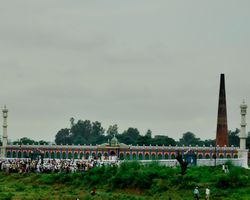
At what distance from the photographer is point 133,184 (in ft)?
176

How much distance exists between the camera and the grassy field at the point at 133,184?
49.8 m

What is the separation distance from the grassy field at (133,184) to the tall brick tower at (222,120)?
42878 millimetres

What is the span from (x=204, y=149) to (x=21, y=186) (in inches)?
2004

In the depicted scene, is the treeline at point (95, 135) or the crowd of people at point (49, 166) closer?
the crowd of people at point (49, 166)

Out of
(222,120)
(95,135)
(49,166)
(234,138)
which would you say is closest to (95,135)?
(95,135)

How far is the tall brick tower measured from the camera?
344 feet

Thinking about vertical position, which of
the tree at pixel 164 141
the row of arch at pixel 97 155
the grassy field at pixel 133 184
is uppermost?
the tree at pixel 164 141

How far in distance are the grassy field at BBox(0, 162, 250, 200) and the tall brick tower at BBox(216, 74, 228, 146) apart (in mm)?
42878

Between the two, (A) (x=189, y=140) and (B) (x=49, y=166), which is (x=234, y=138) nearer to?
(A) (x=189, y=140)

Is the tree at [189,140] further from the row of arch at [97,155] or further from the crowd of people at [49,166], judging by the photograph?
the crowd of people at [49,166]

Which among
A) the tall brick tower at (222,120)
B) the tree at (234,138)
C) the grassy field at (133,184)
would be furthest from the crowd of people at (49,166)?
the tree at (234,138)

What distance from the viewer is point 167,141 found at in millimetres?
140375

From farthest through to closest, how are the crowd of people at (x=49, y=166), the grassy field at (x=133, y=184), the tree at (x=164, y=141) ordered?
the tree at (x=164, y=141), the crowd of people at (x=49, y=166), the grassy field at (x=133, y=184)

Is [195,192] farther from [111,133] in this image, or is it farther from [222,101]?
[111,133]
